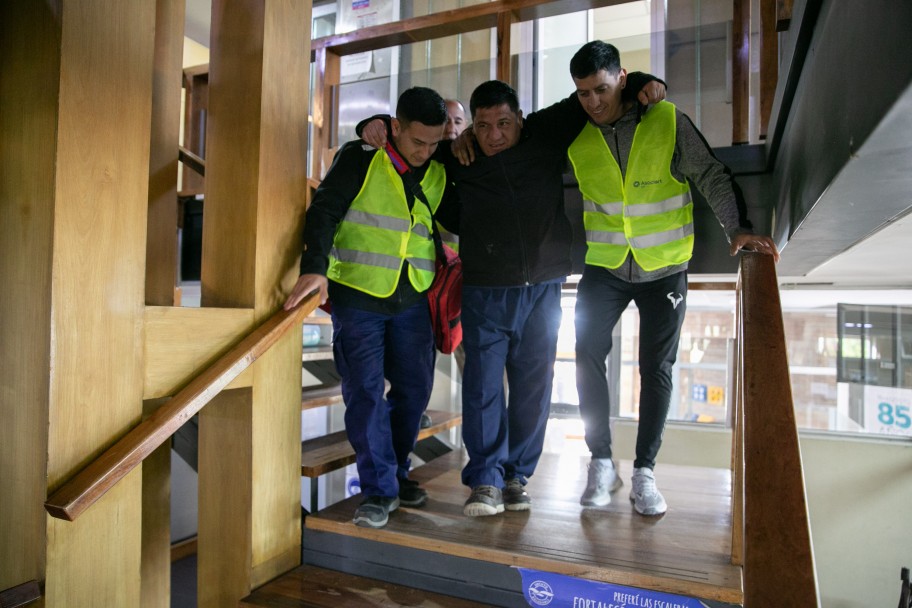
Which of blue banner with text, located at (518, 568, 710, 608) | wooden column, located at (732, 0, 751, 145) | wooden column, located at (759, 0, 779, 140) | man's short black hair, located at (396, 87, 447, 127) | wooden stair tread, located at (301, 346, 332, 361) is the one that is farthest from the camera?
wooden stair tread, located at (301, 346, 332, 361)

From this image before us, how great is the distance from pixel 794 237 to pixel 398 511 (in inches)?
63.3

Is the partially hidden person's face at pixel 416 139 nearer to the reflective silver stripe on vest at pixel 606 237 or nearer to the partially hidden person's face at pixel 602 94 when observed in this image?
the partially hidden person's face at pixel 602 94

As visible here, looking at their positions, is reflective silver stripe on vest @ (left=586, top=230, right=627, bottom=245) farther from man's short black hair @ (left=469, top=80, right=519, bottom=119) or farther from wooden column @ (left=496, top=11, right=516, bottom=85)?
wooden column @ (left=496, top=11, right=516, bottom=85)

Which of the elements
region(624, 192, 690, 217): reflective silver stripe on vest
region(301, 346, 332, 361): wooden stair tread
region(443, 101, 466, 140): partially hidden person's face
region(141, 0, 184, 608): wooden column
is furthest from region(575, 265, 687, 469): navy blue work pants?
region(141, 0, 184, 608): wooden column

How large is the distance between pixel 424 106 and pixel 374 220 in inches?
15.3

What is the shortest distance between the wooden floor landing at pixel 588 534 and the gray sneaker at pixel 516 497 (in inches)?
1.0

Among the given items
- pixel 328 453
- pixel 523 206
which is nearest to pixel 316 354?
pixel 328 453

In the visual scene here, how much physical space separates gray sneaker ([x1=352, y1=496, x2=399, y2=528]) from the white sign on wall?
5.13 m

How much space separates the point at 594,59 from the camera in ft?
5.97

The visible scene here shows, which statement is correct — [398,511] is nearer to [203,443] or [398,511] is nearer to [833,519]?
[203,443]

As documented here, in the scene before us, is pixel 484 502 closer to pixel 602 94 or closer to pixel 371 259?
pixel 371 259

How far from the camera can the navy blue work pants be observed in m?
1.96

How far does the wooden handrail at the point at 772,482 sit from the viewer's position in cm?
93

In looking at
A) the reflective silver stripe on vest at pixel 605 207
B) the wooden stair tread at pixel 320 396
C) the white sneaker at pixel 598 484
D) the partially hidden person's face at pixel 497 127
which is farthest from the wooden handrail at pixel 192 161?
the white sneaker at pixel 598 484
